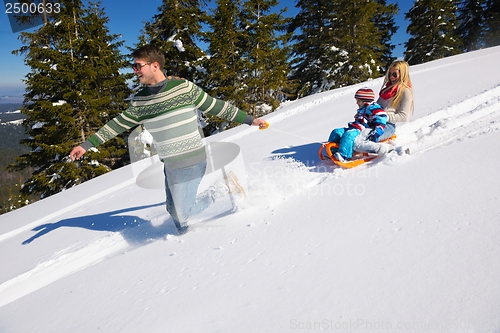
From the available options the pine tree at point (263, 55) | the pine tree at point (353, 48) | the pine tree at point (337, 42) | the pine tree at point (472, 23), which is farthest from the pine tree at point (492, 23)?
the pine tree at point (263, 55)

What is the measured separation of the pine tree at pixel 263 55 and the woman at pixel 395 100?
12.9 meters

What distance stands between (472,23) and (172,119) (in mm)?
31927

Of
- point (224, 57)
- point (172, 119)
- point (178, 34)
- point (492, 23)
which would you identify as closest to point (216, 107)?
point (172, 119)

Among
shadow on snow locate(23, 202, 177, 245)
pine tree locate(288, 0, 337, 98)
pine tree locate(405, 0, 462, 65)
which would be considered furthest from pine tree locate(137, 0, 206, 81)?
pine tree locate(405, 0, 462, 65)

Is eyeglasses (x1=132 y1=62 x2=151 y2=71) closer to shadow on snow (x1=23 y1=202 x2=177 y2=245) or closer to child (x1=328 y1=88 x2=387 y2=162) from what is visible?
shadow on snow (x1=23 y1=202 x2=177 y2=245)

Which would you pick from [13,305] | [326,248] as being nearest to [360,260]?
[326,248]

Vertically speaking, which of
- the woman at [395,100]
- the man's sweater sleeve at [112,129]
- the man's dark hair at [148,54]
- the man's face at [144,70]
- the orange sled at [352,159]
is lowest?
the orange sled at [352,159]

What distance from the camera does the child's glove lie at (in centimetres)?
380

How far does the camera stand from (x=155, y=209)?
13.1 feet

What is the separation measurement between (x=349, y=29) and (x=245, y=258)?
69.5 ft

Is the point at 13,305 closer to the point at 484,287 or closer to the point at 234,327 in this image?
the point at 234,327

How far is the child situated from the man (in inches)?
57.1

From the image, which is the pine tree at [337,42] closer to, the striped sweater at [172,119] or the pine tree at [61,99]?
the pine tree at [61,99]

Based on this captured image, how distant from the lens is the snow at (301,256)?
1410 mm
